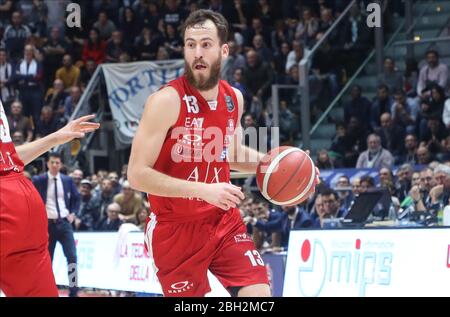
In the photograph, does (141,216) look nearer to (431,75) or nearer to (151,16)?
(431,75)

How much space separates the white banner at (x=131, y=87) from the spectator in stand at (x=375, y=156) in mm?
4663

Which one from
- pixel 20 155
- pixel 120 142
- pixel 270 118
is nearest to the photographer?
pixel 20 155

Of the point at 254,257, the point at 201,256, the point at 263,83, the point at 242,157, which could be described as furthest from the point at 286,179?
the point at 263,83

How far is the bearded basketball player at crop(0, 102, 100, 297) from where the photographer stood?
505cm

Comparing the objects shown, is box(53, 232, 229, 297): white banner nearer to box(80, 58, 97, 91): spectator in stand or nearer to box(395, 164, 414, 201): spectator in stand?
box(395, 164, 414, 201): spectator in stand

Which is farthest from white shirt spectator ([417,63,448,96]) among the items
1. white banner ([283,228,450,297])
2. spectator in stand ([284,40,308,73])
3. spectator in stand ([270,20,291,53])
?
white banner ([283,228,450,297])

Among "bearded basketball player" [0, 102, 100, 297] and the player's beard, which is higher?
the player's beard

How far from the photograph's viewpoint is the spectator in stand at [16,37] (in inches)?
774

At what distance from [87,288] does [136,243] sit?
183 cm

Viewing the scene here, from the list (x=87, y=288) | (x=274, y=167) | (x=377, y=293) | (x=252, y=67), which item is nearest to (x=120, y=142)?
(x=252, y=67)

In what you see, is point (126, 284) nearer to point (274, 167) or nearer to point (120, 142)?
point (120, 142)

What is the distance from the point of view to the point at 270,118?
1571 cm

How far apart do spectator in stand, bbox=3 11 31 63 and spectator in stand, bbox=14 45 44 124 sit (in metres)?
0.74
